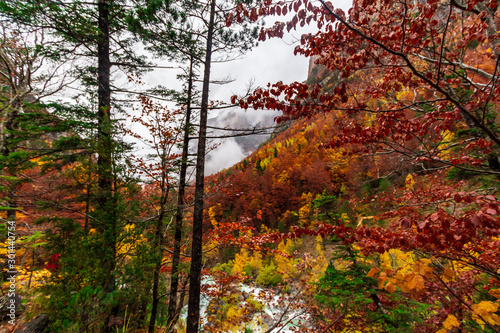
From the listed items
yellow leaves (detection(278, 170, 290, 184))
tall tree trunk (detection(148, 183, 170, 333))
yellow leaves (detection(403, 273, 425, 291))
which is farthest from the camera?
yellow leaves (detection(278, 170, 290, 184))

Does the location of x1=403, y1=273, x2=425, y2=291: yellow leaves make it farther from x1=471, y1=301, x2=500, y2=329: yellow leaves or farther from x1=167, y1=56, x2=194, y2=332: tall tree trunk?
x1=167, y1=56, x2=194, y2=332: tall tree trunk

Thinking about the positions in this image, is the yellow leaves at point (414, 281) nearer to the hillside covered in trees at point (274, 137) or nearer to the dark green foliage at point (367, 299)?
the hillside covered in trees at point (274, 137)

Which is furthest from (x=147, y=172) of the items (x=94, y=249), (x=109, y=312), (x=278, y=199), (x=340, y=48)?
(x=278, y=199)

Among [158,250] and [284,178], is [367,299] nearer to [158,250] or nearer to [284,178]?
[158,250]

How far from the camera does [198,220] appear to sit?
14.6 ft

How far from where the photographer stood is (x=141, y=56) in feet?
22.3

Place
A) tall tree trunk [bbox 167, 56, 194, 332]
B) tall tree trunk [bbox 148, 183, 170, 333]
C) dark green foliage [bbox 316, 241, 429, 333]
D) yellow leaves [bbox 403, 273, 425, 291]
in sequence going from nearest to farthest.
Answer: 1. yellow leaves [bbox 403, 273, 425, 291]
2. dark green foliage [bbox 316, 241, 429, 333]
3. tall tree trunk [bbox 148, 183, 170, 333]
4. tall tree trunk [bbox 167, 56, 194, 332]

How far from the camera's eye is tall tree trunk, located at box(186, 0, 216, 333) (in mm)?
4117

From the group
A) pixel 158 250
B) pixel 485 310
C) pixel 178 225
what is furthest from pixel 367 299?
pixel 178 225

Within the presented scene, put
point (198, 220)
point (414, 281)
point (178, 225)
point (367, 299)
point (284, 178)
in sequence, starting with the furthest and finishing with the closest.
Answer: point (284, 178) < point (178, 225) < point (198, 220) < point (367, 299) < point (414, 281)

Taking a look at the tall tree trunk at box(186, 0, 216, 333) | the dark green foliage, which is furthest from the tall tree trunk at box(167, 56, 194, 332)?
the dark green foliage

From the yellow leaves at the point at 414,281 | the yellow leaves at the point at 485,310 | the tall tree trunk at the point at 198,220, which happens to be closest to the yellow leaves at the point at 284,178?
the tall tree trunk at the point at 198,220

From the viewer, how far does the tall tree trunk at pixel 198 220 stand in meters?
4.12

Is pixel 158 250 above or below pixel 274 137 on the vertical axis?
below
